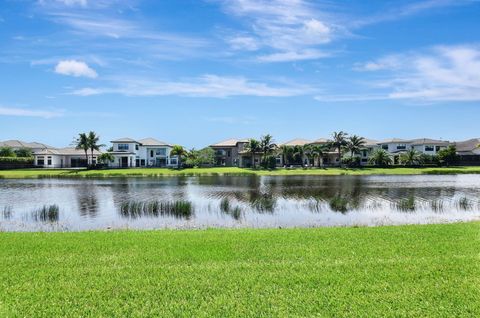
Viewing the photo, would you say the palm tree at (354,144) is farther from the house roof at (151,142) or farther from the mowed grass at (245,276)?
the mowed grass at (245,276)

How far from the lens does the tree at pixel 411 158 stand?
281 ft

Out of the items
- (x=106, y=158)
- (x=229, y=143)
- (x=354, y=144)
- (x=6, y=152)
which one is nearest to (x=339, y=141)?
(x=354, y=144)

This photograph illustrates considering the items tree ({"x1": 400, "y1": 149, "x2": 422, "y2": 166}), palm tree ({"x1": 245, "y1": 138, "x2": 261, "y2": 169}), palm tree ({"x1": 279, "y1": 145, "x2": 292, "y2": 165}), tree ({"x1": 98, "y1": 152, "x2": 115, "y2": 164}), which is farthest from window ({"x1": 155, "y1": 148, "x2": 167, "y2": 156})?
tree ({"x1": 400, "y1": 149, "x2": 422, "y2": 166})

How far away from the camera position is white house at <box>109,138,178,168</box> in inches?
3694

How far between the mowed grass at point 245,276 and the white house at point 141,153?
83653mm

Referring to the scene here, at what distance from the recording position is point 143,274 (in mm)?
8672

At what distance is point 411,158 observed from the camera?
85.4 metres

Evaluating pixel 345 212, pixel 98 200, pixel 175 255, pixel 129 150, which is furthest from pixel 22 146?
Result: pixel 175 255

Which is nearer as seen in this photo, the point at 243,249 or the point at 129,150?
the point at 243,249

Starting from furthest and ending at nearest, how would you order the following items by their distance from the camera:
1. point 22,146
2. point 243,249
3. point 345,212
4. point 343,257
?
point 22,146 → point 345,212 → point 243,249 → point 343,257

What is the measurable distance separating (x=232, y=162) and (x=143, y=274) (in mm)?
92592

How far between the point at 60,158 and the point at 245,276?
9823 centimetres

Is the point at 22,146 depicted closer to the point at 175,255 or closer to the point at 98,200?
the point at 98,200

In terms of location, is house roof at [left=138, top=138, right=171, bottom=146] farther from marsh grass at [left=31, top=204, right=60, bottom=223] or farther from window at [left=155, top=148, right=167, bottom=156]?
marsh grass at [left=31, top=204, right=60, bottom=223]
